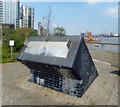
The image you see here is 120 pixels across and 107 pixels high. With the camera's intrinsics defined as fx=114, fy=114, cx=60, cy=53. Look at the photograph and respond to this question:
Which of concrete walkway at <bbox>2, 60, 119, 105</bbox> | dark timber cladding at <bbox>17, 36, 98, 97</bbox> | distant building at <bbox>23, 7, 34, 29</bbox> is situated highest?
distant building at <bbox>23, 7, 34, 29</bbox>

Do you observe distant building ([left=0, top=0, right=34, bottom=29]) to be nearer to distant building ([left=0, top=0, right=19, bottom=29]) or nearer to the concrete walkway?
distant building ([left=0, top=0, right=19, bottom=29])

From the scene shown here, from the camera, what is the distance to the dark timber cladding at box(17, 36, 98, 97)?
3.05 m

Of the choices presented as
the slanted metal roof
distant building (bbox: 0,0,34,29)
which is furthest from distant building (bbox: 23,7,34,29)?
the slanted metal roof

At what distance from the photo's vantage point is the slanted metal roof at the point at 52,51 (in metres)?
3.05

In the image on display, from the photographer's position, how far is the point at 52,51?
11.1 feet

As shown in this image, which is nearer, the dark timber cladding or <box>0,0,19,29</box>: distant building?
the dark timber cladding

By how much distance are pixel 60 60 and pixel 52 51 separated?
1.50 ft

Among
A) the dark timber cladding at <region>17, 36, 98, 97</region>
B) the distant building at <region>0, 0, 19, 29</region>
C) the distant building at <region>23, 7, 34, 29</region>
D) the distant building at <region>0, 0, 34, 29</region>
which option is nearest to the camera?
the dark timber cladding at <region>17, 36, 98, 97</region>

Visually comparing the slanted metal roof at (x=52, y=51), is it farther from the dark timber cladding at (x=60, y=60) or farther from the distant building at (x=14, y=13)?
the distant building at (x=14, y=13)

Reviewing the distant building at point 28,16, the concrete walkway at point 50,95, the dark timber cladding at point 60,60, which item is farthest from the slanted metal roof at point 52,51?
the distant building at point 28,16

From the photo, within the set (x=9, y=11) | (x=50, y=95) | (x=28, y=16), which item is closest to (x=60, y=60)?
(x=50, y=95)

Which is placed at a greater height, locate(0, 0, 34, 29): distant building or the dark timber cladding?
locate(0, 0, 34, 29): distant building

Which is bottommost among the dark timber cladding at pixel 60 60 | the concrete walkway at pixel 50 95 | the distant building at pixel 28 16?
the concrete walkway at pixel 50 95

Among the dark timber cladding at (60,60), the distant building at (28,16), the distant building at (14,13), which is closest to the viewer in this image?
the dark timber cladding at (60,60)
